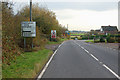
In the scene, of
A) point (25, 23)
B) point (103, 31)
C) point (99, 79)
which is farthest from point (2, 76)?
point (103, 31)

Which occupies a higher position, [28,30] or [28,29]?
[28,29]

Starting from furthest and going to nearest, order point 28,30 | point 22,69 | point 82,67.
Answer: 1. point 28,30
2. point 82,67
3. point 22,69

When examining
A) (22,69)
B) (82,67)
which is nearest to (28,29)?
(82,67)

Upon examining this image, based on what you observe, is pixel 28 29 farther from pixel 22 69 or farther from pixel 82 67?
Answer: pixel 22 69

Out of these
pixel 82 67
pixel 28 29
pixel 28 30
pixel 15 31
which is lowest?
pixel 82 67

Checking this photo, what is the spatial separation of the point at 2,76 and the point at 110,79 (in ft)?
14.8

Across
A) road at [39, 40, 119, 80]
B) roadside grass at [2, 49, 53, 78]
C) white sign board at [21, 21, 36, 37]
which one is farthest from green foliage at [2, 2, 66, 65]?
road at [39, 40, 119, 80]

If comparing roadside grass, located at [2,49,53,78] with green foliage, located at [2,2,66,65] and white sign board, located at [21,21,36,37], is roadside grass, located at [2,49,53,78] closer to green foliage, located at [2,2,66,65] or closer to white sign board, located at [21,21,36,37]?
green foliage, located at [2,2,66,65]

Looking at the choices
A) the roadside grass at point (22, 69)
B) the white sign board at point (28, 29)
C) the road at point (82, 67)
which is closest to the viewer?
the roadside grass at point (22, 69)

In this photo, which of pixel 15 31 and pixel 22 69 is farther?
pixel 15 31

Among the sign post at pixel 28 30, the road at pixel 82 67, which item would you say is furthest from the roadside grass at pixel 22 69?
the sign post at pixel 28 30

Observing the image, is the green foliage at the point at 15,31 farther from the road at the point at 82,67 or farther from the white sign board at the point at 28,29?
the road at the point at 82,67

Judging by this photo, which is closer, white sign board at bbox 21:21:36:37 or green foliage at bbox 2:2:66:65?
green foliage at bbox 2:2:66:65

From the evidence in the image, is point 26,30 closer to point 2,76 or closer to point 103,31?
point 2,76
